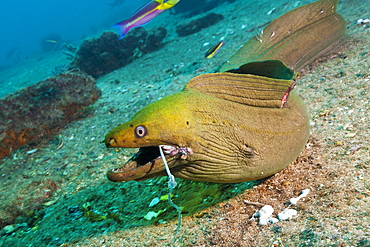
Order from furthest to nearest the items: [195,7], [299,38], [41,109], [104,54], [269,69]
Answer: [195,7] < [104,54] < [41,109] < [299,38] < [269,69]

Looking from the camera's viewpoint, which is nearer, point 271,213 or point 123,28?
point 271,213

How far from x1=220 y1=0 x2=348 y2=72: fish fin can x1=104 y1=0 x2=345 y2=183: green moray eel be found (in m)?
1.40

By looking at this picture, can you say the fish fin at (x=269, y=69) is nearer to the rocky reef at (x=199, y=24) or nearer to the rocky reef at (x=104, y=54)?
the rocky reef at (x=104, y=54)

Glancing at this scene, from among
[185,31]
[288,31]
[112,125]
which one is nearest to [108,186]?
[112,125]

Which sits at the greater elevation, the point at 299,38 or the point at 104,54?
the point at 104,54

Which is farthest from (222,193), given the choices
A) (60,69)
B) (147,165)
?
(60,69)

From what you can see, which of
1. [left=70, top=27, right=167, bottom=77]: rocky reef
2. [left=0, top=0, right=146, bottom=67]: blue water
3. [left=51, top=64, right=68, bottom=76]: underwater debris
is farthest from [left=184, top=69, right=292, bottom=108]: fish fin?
[left=0, top=0, right=146, bottom=67]: blue water

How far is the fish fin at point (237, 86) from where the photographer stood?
1.99 metres

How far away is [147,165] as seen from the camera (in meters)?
1.46

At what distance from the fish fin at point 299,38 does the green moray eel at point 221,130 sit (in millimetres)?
1402

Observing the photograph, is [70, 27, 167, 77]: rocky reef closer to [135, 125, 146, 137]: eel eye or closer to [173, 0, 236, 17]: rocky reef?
[173, 0, 236, 17]: rocky reef

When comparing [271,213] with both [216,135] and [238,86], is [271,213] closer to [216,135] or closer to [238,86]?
[216,135]

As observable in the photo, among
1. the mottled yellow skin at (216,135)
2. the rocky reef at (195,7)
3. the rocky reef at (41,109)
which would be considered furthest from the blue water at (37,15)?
the mottled yellow skin at (216,135)

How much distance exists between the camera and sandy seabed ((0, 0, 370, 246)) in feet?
5.22
